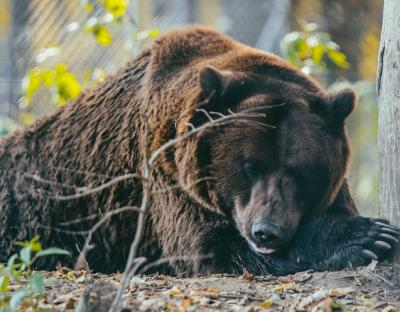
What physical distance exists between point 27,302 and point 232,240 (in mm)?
2086

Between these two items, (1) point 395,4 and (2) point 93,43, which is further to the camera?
(2) point 93,43

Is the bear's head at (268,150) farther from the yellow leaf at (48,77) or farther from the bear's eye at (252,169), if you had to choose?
the yellow leaf at (48,77)

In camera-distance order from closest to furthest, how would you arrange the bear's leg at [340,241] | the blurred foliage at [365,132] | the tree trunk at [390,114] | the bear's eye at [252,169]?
the tree trunk at [390,114]
the bear's leg at [340,241]
the bear's eye at [252,169]
the blurred foliage at [365,132]

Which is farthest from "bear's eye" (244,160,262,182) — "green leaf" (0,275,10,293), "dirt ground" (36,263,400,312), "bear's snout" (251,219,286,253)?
"green leaf" (0,275,10,293)

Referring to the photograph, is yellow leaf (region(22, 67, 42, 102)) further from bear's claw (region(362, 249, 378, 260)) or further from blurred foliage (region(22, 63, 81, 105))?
bear's claw (region(362, 249, 378, 260))

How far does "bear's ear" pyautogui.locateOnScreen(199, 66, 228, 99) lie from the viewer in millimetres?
5523

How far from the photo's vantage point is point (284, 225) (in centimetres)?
520

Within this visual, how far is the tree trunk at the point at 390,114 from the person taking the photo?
16.1ft

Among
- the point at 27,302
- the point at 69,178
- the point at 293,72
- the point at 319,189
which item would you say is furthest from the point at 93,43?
the point at 27,302

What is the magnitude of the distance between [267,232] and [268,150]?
64 centimetres

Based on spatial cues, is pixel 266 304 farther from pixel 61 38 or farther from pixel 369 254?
pixel 61 38

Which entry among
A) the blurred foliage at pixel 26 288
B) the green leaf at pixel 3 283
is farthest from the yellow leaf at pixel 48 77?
the green leaf at pixel 3 283

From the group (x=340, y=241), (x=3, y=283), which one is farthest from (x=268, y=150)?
(x=3, y=283)

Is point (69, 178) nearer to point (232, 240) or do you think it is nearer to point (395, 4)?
point (232, 240)
